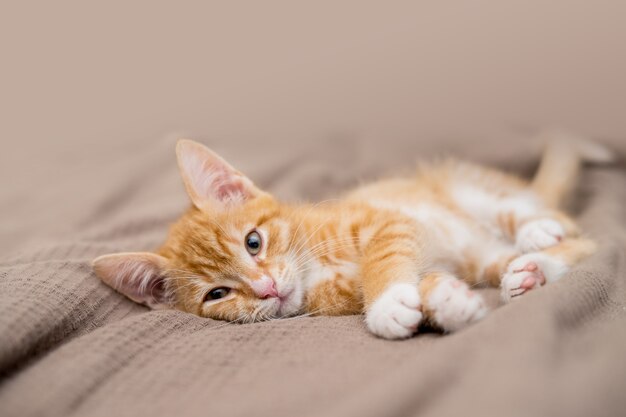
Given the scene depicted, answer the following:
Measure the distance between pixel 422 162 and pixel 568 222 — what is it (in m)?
0.71

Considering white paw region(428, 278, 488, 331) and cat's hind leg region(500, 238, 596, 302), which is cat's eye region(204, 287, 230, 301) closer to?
white paw region(428, 278, 488, 331)

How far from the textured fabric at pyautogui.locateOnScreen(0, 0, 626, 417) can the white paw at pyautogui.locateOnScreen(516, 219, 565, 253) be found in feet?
0.46

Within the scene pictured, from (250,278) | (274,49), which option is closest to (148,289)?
(250,278)

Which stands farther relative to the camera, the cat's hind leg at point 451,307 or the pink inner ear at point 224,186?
the pink inner ear at point 224,186

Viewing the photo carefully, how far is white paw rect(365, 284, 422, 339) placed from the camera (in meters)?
1.08

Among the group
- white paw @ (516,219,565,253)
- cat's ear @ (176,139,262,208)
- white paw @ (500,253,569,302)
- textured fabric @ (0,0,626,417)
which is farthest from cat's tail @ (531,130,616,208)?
cat's ear @ (176,139,262,208)

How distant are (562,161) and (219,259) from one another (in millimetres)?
1431

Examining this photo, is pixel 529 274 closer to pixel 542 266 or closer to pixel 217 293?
pixel 542 266

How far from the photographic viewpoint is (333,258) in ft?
4.91

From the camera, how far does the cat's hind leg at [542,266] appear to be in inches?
48.8

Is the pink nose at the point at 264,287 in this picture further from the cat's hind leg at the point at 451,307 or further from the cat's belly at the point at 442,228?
the cat's belly at the point at 442,228

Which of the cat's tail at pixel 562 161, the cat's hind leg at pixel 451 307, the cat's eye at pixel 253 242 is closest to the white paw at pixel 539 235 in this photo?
the cat's tail at pixel 562 161

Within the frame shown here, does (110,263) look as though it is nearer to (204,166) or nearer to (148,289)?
(148,289)

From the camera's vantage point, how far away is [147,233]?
1.91 m
